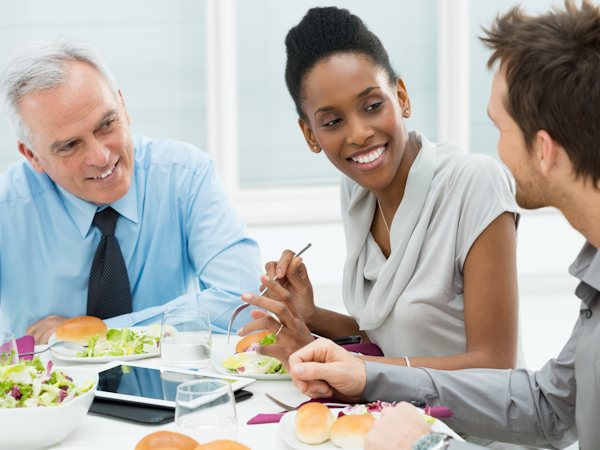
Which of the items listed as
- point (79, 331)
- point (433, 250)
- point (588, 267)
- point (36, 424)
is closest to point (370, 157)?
point (433, 250)

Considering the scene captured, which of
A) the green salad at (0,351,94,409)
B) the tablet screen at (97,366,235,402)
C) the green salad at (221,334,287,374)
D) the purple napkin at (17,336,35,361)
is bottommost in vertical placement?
the purple napkin at (17,336,35,361)

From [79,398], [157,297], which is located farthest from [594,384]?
[157,297]

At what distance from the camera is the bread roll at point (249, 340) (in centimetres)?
144

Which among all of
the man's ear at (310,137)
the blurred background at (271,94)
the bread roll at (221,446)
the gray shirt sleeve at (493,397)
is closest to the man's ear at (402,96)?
the man's ear at (310,137)

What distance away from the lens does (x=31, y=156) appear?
204 cm

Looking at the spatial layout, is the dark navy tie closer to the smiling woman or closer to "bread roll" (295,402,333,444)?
the smiling woman

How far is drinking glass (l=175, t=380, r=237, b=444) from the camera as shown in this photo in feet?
2.71

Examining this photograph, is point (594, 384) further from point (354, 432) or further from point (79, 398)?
point (79, 398)

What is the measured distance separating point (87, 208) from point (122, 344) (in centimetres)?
73

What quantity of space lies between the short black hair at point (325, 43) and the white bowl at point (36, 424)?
1.00 m

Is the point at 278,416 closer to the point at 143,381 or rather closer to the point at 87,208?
the point at 143,381

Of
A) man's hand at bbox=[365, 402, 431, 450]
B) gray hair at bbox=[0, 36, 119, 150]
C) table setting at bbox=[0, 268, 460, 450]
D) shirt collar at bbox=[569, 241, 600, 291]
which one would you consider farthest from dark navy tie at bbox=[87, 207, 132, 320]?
shirt collar at bbox=[569, 241, 600, 291]

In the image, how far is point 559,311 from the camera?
406 centimetres

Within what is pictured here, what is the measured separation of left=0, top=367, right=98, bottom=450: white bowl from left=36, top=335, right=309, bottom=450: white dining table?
0.04 m
